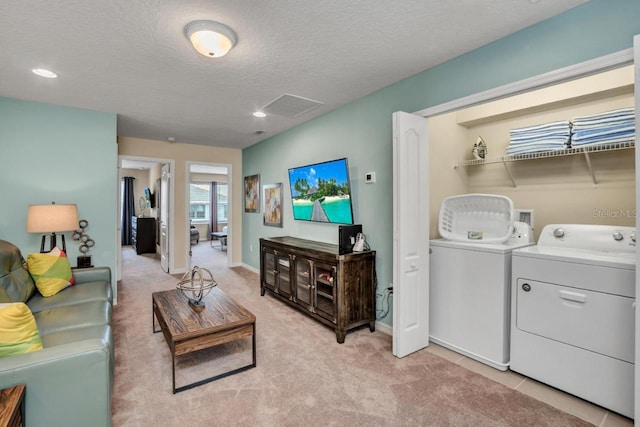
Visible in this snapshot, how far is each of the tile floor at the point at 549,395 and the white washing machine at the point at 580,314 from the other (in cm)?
5

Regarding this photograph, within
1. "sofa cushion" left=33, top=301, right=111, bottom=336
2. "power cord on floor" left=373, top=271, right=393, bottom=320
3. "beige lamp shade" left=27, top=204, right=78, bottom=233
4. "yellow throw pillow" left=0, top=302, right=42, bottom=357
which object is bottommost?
"power cord on floor" left=373, top=271, right=393, bottom=320

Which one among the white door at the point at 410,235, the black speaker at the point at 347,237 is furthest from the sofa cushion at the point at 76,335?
the white door at the point at 410,235

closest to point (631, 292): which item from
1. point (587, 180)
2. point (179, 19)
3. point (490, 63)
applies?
point (587, 180)

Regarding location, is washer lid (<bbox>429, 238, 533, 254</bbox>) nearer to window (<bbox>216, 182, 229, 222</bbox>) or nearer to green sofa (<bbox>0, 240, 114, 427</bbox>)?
green sofa (<bbox>0, 240, 114, 427</bbox>)

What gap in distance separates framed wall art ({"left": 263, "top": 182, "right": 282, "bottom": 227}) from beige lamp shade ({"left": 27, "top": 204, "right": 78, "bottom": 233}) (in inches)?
101

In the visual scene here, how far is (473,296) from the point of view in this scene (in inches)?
96.2

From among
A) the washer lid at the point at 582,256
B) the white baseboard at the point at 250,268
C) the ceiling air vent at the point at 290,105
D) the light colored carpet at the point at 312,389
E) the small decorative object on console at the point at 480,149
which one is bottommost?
the light colored carpet at the point at 312,389

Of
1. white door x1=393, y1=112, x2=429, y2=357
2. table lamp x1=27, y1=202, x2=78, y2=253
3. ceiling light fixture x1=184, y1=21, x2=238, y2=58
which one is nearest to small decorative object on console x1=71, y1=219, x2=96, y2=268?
table lamp x1=27, y1=202, x2=78, y2=253

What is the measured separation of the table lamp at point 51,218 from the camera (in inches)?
118

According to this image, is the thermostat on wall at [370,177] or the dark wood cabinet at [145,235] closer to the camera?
the thermostat on wall at [370,177]

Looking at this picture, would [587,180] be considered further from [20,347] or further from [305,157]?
[20,347]

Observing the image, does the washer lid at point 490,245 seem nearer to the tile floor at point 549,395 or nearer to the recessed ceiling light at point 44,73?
the tile floor at point 549,395

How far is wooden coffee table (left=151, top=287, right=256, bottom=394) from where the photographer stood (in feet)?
6.72

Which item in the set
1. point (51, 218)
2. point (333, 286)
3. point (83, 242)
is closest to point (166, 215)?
point (83, 242)
